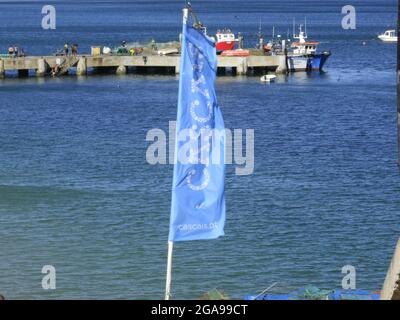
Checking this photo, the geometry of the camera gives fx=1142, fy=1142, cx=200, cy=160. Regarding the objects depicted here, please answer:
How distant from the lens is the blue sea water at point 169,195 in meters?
32.2

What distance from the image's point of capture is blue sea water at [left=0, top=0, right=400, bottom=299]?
32.2m

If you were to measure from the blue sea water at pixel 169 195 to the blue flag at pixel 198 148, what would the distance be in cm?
1126

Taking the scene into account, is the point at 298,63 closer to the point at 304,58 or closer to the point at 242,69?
the point at 304,58

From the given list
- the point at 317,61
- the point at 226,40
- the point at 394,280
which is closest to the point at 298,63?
the point at 317,61

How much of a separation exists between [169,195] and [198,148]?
987 inches

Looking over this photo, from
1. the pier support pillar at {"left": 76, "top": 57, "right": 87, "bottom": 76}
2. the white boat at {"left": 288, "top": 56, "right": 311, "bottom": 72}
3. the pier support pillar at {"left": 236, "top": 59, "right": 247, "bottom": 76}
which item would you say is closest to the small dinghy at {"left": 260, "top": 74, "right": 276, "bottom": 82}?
the pier support pillar at {"left": 236, "top": 59, "right": 247, "bottom": 76}

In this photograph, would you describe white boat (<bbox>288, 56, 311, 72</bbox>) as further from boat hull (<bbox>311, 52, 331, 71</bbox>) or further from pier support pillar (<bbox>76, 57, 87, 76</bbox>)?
pier support pillar (<bbox>76, 57, 87, 76</bbox>)

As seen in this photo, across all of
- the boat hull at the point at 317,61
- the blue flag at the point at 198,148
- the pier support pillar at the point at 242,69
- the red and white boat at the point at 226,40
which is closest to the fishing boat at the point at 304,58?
the boat hull at the point at 317,61

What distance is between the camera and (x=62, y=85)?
89.4m

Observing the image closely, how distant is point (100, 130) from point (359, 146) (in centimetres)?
1489

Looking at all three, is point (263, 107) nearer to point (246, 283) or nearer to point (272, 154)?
point (272, 154)

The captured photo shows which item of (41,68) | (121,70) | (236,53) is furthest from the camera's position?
(121,70)

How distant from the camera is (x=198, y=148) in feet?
60.5
